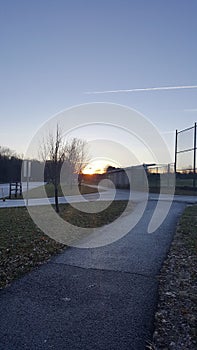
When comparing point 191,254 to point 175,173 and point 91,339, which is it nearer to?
point 91,339

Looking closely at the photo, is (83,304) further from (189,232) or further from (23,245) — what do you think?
(189,232)

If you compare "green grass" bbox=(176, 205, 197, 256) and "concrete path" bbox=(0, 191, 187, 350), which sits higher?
"green grass" bbox=(176, 205, 197, 256)

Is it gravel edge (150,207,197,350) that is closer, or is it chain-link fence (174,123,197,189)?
gravel edge (150,207,197,350)

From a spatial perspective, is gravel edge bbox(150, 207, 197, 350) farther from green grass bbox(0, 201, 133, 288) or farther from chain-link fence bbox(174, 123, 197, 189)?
chain-link fence bbox(174, 123, 197, 189)

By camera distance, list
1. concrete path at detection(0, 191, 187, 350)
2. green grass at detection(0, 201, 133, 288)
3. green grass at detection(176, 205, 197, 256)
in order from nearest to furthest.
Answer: concrete path at detection(0, 191, 187, 350), green grass at detection(0, 201, 133, 288), green grass at detection(176, 205, 197, 256)

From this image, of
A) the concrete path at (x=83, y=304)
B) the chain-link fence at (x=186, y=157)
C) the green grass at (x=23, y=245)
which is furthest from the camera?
the chain-link fence at (x=186, y=157)

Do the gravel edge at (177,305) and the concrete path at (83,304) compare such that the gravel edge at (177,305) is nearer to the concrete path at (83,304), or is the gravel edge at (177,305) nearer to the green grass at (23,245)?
the concrete path at (83,304)

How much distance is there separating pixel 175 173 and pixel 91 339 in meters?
25.8

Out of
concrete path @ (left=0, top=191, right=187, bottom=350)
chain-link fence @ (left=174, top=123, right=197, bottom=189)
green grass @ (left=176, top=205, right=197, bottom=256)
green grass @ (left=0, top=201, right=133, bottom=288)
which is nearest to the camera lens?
concrete path @ (left=0, top=191, right=187, bottom=350)

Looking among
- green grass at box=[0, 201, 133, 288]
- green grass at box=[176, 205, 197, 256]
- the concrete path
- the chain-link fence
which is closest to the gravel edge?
the concrete path

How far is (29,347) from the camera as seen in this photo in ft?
8.66

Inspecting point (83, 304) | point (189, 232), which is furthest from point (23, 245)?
point (189, 232)

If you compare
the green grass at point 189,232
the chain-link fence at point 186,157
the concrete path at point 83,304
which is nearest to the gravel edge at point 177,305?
the concrete path at point 83,304

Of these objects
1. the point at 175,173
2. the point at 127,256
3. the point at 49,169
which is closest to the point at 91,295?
the point at 127,256
